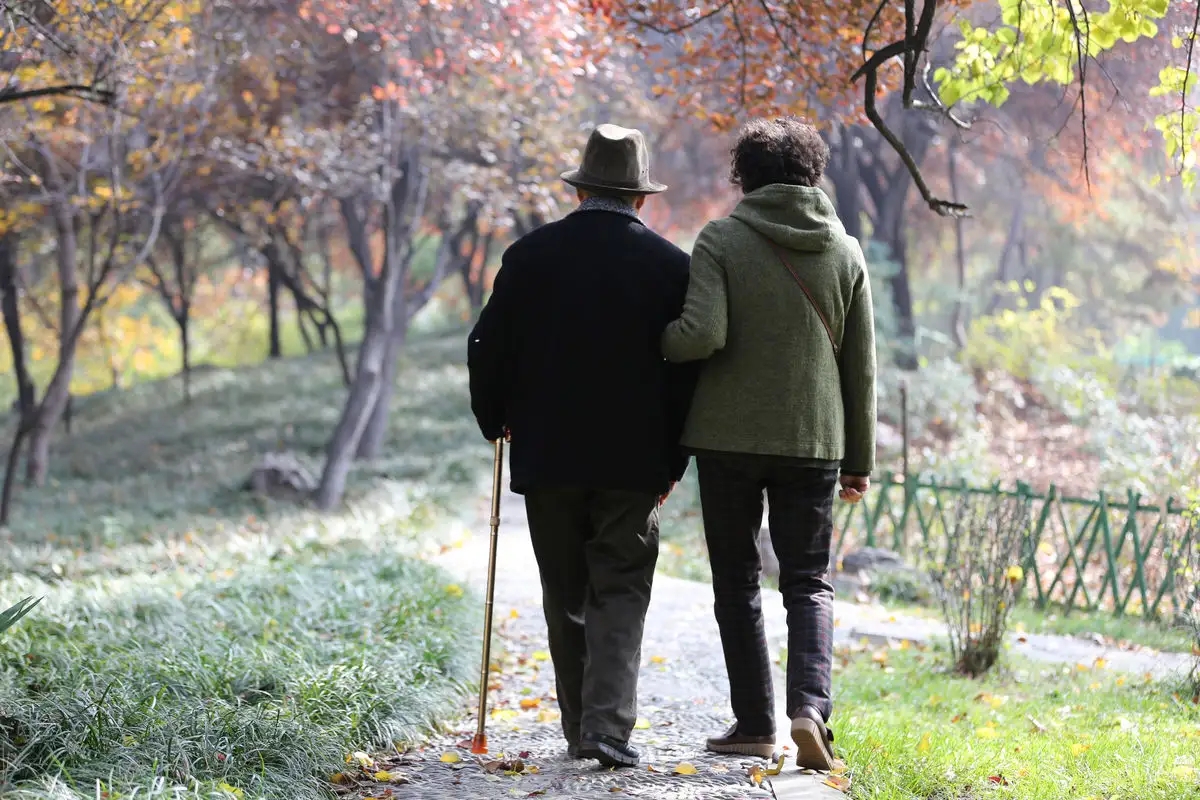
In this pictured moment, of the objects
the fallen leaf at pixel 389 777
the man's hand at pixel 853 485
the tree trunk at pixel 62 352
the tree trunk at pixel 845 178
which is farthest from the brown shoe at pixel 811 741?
the tree trunk at pixel 845 178

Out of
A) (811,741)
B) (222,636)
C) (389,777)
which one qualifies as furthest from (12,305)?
(811,741)

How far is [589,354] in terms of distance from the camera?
369cm

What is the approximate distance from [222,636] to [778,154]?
309cm

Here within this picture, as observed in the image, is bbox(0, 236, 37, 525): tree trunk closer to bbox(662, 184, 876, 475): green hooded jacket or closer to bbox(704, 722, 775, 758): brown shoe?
bbox(704, 722, 775, 758): brown shoe

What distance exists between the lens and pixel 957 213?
491 centimetres

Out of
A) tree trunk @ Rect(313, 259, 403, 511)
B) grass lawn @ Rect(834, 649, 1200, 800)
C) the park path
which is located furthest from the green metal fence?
tree trunk @ Rect(313, 259, 403, 511)

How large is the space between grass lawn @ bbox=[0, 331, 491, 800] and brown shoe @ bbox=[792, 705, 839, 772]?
4.59ft

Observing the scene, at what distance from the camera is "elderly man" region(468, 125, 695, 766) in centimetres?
368

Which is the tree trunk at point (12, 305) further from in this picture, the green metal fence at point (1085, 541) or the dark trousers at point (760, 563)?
the dark trousers at point (760, 563)

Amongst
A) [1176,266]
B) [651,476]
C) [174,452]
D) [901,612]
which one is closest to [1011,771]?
[651,476]

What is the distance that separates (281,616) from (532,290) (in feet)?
9.05

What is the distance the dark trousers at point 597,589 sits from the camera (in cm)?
370

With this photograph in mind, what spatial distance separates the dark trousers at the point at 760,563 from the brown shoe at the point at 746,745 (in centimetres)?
5

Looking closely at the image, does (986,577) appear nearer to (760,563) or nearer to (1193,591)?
(1193,591)
